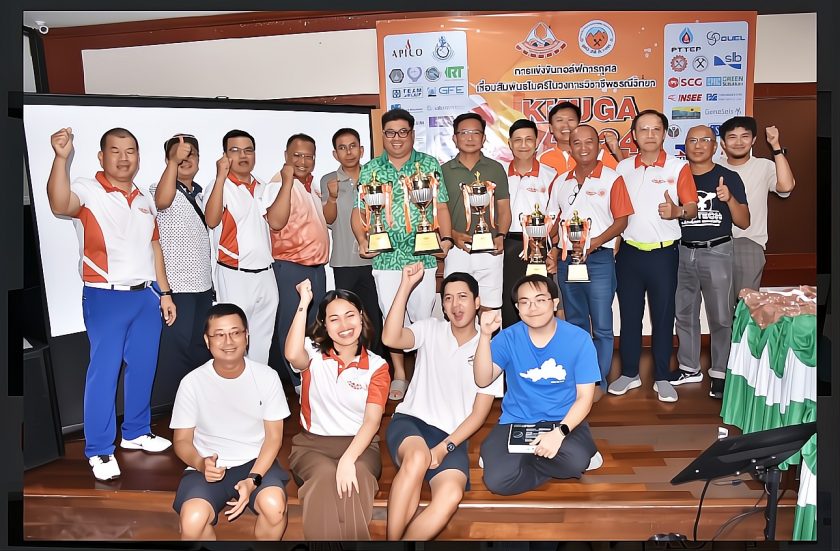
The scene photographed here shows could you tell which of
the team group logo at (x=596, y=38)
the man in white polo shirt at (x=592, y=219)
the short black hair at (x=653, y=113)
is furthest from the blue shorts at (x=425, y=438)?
the team group logo at (x=596, y=38)

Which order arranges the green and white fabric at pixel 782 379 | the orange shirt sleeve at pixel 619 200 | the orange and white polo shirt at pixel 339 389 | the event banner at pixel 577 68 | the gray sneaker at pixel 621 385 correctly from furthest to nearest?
the gray sneaker at pixel 621 385 < the orange shirt sleeve at pixel 619 200 < the event banner at pixel 577 68 < the orange and white polo shirt at pixel 339 389 < the green and white fabric at pixel 782 379

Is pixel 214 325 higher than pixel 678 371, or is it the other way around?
pixel 214 325

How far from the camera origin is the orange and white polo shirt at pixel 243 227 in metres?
2.96

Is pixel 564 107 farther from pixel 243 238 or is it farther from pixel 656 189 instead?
pixel 243 238

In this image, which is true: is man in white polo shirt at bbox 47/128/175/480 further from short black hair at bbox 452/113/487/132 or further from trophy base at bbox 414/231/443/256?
short black hair at bbox 452/113/487/132

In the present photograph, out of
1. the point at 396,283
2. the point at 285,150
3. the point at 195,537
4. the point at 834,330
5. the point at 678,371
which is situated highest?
the point at 285,150

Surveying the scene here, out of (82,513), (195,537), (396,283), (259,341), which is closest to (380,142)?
(396,283)

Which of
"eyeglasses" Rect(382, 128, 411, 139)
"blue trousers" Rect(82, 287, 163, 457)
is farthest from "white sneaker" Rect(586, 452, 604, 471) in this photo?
"blue trousers" Rect(82, 287, 163, 457)

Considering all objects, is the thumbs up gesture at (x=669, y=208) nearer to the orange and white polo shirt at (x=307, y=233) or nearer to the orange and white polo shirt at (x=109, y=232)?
the orange and white polo shirt at (x=307, y=233)

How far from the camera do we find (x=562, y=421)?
276 centimetres

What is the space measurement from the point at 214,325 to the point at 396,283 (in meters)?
0.78

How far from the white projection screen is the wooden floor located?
2.28 feet

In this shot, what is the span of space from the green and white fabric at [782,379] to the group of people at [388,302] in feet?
0.62

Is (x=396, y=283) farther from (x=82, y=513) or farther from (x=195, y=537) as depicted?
(x=82, y=513)
